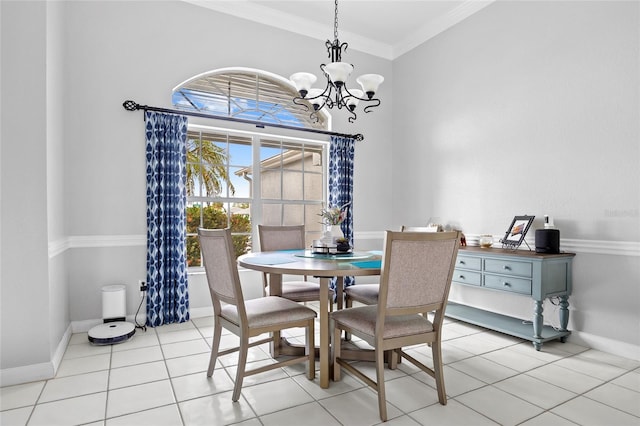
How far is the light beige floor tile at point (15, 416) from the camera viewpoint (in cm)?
192

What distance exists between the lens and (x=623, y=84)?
9.36ft

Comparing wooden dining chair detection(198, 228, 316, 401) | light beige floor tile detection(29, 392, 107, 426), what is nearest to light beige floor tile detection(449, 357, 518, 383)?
wooden dining chair detection(198, 228, 316, 401)

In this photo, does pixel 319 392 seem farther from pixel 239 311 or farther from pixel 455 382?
pixel 455 382

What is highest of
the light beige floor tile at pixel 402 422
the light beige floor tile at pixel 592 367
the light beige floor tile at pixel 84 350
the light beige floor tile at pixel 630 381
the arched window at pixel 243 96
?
the arched window at pixel 243 96

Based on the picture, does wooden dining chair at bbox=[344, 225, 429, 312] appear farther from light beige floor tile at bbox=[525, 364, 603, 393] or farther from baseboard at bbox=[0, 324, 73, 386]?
baseboard at bbox=[0, 324, 73, 386]

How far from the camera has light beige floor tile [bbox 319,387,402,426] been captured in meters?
1.94

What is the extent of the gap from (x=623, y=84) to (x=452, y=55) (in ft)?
6.11

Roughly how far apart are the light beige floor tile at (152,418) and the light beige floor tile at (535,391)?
1.96m

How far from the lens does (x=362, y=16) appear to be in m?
4.32

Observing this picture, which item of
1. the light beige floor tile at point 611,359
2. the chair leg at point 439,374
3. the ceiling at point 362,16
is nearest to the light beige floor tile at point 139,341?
the chair leg at point 439,374

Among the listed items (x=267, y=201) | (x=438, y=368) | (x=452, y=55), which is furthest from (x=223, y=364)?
(x=452, y=55)

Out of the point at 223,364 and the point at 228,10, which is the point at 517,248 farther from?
the point at 228,10

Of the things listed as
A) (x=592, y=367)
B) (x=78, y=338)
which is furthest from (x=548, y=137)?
(x=78, y=338)

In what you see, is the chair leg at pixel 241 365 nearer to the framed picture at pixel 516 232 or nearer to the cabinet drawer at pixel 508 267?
the cabinet drawer at pixel 508 267
